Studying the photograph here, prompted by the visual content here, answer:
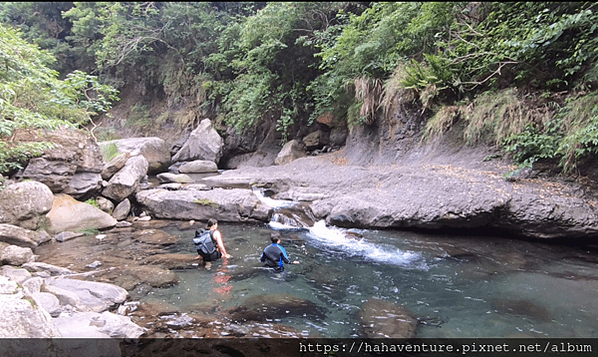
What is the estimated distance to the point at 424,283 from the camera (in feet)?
15.9

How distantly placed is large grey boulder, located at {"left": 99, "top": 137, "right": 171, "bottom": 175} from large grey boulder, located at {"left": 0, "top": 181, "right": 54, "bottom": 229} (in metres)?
8.81

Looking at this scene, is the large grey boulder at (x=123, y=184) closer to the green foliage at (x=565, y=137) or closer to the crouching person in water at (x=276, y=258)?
the crouching person in water at (x=276, y=258)

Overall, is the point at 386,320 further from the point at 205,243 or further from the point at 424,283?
the point at 205,243

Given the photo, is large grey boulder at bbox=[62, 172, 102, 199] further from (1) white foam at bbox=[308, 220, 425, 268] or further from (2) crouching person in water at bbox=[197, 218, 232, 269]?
(1) white foam at bbox=[308, 220, 425, 268]

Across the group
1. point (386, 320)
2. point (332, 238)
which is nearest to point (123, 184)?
point (332, 238)

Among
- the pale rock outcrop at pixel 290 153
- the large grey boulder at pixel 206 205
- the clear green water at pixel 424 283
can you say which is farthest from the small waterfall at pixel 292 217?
the pale rock outcrop at pixel 290 153

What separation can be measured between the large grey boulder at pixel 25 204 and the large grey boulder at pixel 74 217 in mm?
429

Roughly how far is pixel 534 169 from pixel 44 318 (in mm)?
8470

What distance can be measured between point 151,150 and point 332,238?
12.8 metres

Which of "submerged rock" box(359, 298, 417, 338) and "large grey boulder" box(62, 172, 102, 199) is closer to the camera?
"submerged rock" box(359, 298, 417, 338)

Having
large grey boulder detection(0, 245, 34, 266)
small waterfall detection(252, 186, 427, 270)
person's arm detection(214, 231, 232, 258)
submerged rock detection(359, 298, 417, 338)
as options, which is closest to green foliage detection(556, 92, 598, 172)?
small waterfall detection(252, 186, 427, 270)

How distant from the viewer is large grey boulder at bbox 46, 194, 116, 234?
7.28 m

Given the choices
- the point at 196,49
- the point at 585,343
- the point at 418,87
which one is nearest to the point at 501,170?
the point at 418,87

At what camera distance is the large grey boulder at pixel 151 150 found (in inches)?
616
